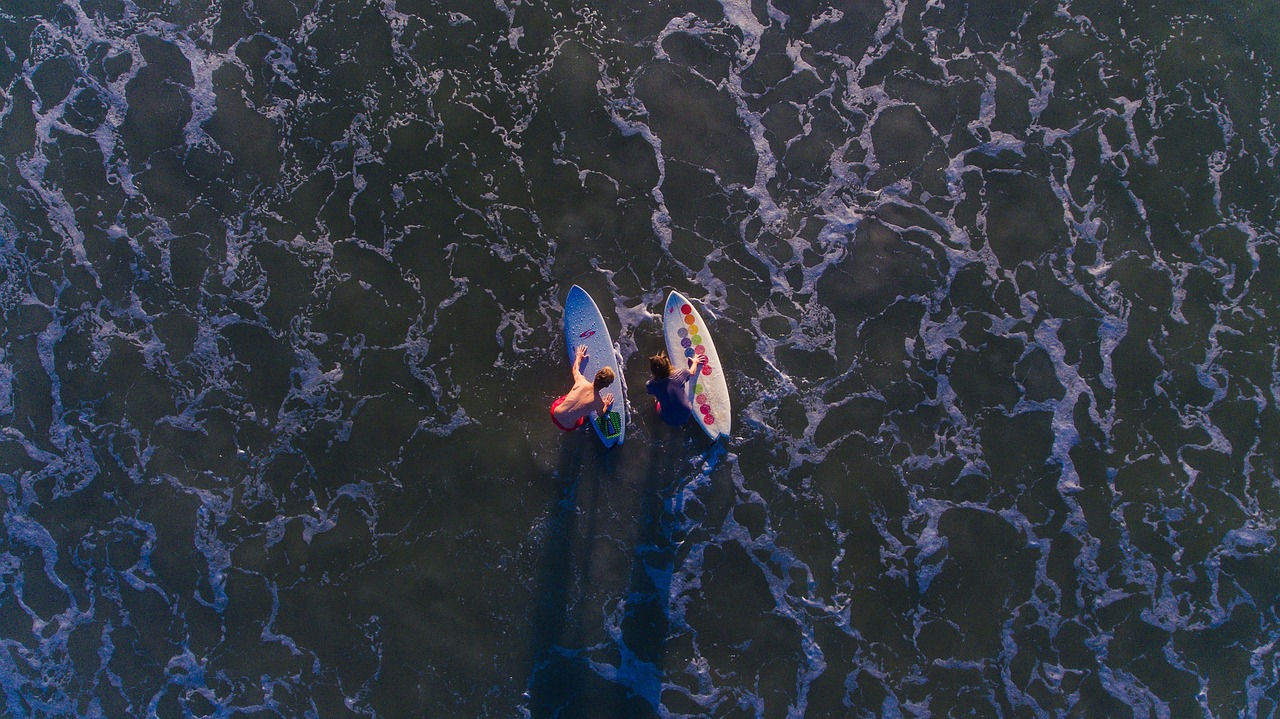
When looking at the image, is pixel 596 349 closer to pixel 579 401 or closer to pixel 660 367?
pixel 579 401

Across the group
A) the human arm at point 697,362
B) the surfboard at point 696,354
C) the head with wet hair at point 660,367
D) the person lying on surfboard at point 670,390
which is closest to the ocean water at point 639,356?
the surfboard at point 696,354

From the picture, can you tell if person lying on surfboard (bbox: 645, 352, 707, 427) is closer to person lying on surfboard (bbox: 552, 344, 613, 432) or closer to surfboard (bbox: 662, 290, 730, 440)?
surfboard (bbox: 662, 290, 730, 440)

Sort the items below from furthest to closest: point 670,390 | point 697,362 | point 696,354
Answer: point 696,354 < point 697,362 < point 670,390

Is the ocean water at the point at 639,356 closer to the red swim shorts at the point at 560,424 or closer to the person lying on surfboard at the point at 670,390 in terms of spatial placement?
the red swim shorts at the point at 560,424

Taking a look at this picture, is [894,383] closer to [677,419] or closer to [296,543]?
[677,419]

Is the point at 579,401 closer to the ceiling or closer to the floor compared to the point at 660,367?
closer to the floor

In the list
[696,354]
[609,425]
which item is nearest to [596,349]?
[609,425]
